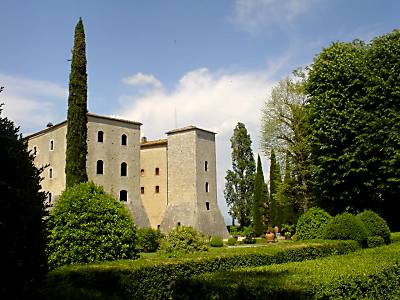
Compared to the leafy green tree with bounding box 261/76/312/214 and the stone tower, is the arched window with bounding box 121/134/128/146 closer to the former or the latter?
the stone tower

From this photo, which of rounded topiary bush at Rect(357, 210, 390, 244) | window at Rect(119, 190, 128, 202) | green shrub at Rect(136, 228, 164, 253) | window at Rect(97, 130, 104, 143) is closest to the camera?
rounded topiary bush at Rect(357, 210, 390, 244)

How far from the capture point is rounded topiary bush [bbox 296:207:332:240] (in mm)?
17562

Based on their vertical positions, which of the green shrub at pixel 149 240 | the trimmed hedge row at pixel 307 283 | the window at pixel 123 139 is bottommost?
the green shrub at pixel 149 240

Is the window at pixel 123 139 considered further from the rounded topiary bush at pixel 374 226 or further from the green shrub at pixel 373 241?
the green shrub at pixel 373 241

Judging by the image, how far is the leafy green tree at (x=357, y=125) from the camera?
20.2 metres

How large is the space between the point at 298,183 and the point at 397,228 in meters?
8.00

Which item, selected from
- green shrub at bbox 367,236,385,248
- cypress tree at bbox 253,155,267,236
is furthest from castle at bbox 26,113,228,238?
green shrub at bbox 367,236,385,248

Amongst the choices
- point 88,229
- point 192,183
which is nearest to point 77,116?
point 192,183

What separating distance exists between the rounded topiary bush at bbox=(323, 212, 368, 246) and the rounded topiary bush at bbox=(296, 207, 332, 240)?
0.91 meters

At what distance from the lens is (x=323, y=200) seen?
24047mm

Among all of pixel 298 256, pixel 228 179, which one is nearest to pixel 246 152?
pixel 228 179

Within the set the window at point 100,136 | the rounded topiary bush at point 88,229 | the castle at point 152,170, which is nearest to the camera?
the rounded topiary bush at point 88,229

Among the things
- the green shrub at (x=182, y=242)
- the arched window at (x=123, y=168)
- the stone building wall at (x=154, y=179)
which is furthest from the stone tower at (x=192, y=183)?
the green shrub at (x=182, y=242)

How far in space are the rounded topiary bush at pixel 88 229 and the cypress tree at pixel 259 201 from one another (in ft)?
114
